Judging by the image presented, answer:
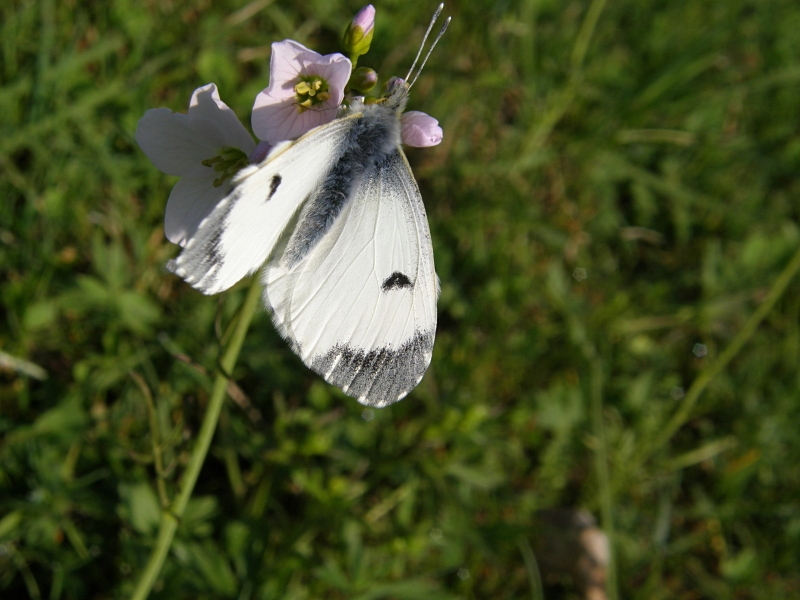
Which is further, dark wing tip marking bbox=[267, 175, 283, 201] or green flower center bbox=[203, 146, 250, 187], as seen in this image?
green flower center bbox=[203, 146, 250, 187]

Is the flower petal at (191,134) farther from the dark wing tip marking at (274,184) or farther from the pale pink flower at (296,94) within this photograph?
the dark wing tip marking at (274,184)

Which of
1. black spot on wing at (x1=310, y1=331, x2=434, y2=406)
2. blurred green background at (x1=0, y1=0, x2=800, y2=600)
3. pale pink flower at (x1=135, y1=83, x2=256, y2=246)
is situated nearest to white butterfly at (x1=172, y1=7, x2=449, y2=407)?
black spot on wing at (x1=310, y1=331, x2=434, y2=406)

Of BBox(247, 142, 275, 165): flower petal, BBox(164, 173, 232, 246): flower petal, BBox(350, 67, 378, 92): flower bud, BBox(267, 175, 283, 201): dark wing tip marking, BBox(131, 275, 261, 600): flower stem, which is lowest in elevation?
BBox(131, 275, 261, 600): flower stem

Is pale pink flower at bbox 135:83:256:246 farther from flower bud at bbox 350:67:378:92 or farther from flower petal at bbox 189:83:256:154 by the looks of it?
flower bud at bbox 350:67:378:92

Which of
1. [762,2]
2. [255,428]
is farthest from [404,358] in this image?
[762,2]

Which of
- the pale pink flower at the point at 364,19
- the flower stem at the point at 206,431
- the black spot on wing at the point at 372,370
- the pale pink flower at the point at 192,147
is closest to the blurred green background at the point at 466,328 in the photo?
the flower stem at the point at 206,431

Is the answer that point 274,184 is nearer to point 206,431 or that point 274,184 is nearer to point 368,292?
point 368,292

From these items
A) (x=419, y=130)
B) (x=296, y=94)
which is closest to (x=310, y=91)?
(x=296, y=94)

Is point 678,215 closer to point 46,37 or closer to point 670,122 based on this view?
point 670,122
